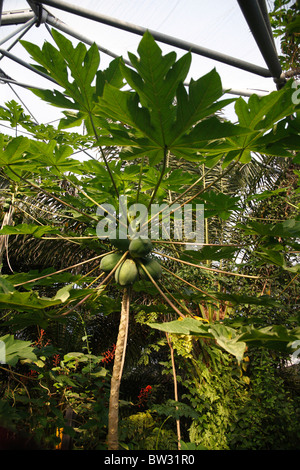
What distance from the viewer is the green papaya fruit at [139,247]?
1213 mm

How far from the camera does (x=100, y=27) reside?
4.87 meters

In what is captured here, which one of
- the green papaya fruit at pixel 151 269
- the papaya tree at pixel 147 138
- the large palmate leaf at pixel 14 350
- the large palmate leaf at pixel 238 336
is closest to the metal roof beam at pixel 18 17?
the papaya tree at pixel 147 138

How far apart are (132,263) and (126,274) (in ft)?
0.21

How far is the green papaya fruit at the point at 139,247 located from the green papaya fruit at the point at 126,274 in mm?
50

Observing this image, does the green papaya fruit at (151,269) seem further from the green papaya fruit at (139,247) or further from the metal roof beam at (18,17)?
the metal roof beam at (18,17)

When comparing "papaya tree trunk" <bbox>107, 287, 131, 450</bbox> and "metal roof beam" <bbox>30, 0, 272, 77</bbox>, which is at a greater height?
"metal roof beam" <bbox>30, 0, 272, 77</bbox>

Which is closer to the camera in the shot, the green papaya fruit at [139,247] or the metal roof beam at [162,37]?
the green papaya fruit at [139,247]

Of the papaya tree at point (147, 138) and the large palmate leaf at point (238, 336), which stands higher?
the papaya tree at point (147, 138)

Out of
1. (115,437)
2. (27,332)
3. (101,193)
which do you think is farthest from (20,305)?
(27,332)

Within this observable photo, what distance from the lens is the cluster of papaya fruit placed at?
3.93 feet

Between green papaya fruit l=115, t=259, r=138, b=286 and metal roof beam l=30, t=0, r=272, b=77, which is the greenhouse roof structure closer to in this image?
metal roof beam l=30, t=0, r=272, b=77

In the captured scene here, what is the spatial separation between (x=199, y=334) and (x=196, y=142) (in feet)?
2.03

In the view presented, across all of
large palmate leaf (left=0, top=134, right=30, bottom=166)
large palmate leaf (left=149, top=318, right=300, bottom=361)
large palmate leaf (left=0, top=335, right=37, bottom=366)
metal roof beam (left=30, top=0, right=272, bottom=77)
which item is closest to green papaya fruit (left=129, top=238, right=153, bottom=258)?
large palmate leaf (left=149, top=318, right=300, bottom=361)
